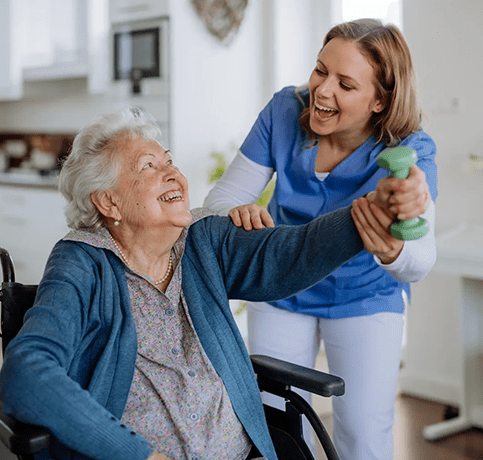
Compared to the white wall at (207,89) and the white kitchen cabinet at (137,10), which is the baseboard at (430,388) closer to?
the white wall at (207,89)

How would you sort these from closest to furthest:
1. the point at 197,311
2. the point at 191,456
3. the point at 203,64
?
the point at 191,456 < the point at 197,311 < the point at 203,64

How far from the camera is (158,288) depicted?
144 cm

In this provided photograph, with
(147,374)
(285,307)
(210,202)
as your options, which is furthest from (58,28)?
(147,374)

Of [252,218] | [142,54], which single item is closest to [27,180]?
[142,54]

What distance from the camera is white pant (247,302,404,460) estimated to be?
5.47 feet

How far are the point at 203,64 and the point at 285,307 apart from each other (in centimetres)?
212

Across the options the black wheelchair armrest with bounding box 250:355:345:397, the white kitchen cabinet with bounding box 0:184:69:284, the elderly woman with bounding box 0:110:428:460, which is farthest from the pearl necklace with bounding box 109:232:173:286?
the white kitchen cabinet with bounding box 0:184:69:284

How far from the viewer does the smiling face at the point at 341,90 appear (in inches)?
60.9

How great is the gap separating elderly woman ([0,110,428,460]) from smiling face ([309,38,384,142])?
0.99ft

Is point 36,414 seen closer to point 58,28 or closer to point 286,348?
point 286,348

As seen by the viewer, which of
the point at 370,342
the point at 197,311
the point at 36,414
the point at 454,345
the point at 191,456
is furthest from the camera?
the point at 454,345

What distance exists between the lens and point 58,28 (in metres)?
3.24

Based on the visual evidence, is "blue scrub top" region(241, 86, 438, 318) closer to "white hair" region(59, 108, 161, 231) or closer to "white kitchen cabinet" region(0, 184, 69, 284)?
"white hair" region(59, 108, 161, 231)

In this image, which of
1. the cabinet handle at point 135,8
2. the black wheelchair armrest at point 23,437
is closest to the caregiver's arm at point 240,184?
the black wheelchair armrest at point 23,437
